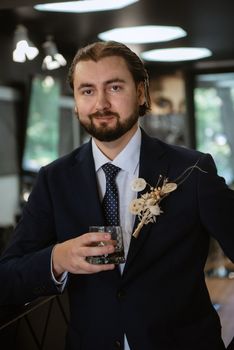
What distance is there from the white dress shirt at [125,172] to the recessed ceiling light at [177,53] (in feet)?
25.6

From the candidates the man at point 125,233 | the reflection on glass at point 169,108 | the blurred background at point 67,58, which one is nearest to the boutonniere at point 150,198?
the man at point 125,233

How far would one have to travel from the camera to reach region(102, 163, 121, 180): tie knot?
1.78 metres

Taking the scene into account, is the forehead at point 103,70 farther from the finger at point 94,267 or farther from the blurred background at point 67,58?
the blurred background at point 67,58

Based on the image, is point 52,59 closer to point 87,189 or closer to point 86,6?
point 86,6

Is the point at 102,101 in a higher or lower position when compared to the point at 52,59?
lower

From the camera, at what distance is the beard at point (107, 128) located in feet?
5.49

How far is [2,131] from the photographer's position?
7656 millimetres

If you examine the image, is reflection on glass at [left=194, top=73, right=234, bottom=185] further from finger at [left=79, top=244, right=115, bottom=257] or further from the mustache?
finger at [left=79, top=244, right=115, bottom=257]

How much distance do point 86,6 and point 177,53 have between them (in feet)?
12.6

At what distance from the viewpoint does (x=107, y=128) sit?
167 centimetres

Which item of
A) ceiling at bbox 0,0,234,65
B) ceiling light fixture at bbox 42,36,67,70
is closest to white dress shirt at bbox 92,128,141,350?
ceiling at bbox 0,0,234,65

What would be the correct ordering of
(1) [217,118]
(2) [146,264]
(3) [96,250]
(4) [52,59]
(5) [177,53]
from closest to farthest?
(3) [96,250] < (2) [146,264] < (4) [52,59] < (5) [177,53] < (1) [217,118]

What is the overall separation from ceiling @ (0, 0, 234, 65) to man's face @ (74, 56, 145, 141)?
417 centimetres

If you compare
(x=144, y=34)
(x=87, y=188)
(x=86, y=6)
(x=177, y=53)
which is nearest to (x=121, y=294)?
(x=87, y=188)
